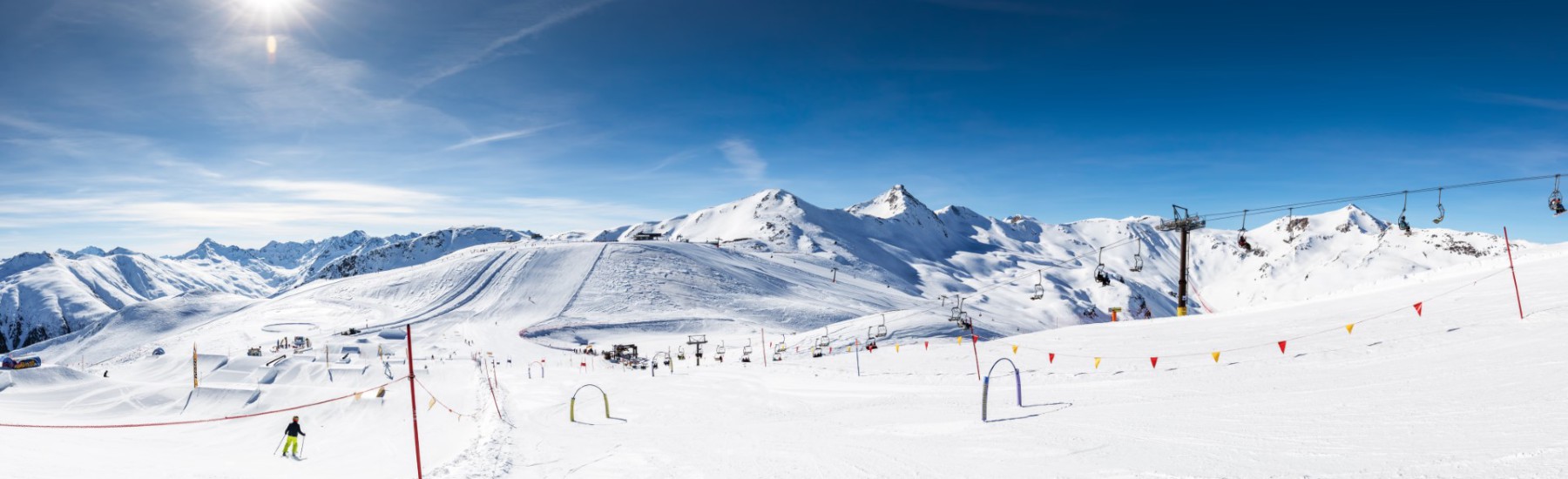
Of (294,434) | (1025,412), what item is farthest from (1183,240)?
(294,434)

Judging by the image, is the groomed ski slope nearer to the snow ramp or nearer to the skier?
the snow ramp

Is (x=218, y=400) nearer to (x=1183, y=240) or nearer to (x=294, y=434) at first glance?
(x=294, y=434)

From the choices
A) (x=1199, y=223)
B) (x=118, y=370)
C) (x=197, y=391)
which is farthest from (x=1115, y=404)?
(x=118, y=370)

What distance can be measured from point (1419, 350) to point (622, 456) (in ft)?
70.0

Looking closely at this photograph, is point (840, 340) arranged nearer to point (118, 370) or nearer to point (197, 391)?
point (197, 391)

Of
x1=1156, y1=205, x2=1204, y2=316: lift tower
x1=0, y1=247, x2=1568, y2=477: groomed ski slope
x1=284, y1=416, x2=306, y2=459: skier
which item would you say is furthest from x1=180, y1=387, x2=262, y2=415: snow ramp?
x1=1156, y1=205, x2=1204, y2=316: lift tower

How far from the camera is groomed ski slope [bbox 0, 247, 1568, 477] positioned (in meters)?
10.4

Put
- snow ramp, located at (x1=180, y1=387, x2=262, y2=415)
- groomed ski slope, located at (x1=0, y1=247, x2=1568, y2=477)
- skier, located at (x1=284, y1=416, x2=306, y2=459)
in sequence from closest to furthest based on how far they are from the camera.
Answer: groomed ski slope, located at (x1=0, y1=247, x2=1568, y2=477) → skier, located at (x1=284, y1=416, x2=306, y2=459) → snow ramp, located at (x1=180, y1=387, x2=262, y2=415)

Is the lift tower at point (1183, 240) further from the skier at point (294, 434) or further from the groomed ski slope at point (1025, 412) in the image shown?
the skier at point (294, 434)

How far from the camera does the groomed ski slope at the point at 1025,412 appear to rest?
1041 centimetres

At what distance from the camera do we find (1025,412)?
1634cm

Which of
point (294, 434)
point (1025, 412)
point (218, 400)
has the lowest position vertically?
point (294, 434)

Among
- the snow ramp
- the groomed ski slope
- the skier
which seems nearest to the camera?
the groomed ski slope

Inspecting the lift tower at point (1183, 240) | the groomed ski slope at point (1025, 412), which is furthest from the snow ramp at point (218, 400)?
the lift tower at point (1183, 240)
